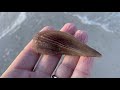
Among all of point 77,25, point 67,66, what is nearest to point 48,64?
point 67,66

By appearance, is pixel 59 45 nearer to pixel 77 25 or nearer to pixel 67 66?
pixel 67 66

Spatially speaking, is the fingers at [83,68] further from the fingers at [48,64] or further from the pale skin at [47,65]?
the fingers at [48,64]

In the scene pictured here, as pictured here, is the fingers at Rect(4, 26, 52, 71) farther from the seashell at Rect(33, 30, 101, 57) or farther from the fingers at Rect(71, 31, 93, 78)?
the fingers at Rect(71, 31, 93, 78)

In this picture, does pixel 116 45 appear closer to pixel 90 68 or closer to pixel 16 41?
pixel 90 68

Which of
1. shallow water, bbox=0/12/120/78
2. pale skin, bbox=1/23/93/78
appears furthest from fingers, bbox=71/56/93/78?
shallow water, bbox=0/12/120/78

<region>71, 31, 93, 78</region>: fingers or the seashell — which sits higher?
the seashell
